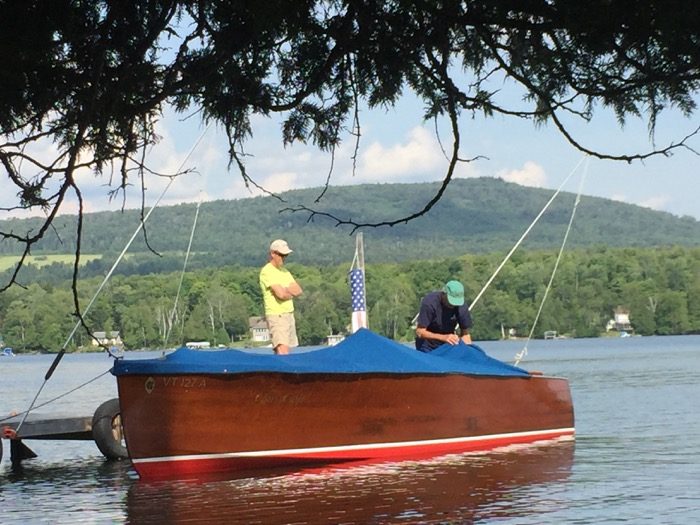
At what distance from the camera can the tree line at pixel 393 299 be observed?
94062mm

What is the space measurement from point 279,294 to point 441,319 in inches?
85.5

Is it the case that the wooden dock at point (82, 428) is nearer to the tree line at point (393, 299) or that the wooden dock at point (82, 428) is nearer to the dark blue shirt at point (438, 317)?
the dark blue shirt at point (438, 317)

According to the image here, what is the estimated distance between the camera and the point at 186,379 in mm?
14648

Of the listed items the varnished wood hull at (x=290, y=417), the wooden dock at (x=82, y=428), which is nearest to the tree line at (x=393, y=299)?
the wooden dock at (x=82, y=428)

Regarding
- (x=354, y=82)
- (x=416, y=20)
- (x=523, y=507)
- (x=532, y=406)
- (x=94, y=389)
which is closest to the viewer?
(x=416, y=20)

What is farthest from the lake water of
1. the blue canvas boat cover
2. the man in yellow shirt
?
the man in yellow shirt

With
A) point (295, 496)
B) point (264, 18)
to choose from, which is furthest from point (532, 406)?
point (264, 18)

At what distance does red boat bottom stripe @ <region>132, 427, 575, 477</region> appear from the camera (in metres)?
15.2

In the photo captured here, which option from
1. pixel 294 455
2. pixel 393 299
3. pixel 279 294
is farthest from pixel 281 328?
pixel 393 299

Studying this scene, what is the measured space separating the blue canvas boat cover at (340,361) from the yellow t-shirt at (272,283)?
474 millimetres

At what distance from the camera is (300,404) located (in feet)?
50.0

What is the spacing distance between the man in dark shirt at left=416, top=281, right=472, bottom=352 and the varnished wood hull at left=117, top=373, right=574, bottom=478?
1.50 ft

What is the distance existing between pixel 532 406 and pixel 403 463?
2.42 meters

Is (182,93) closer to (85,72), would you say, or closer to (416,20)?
(85,72)
